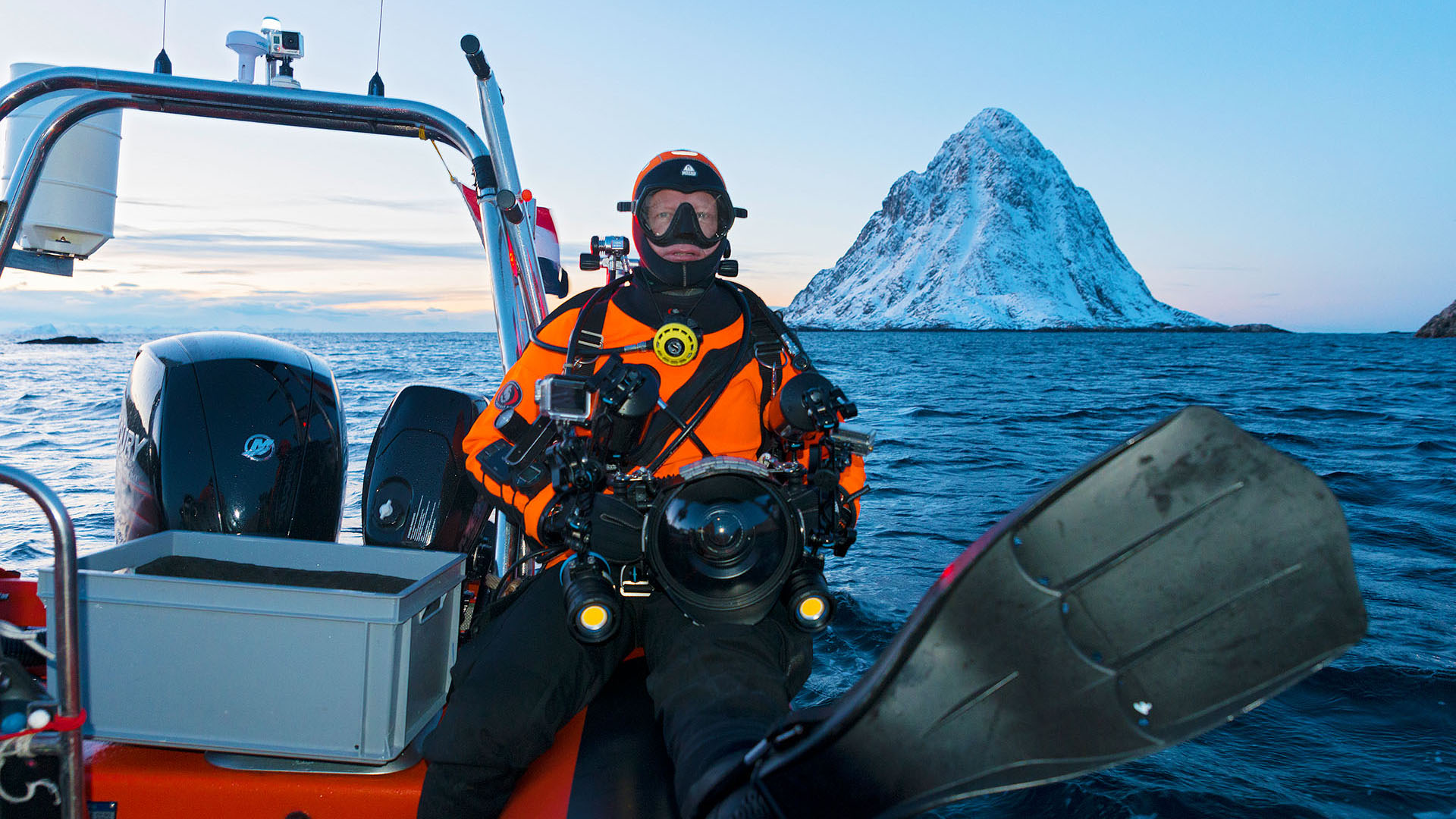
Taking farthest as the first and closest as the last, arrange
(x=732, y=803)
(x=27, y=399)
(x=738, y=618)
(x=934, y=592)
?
(x=27, y=399) < (x=738, y=618) < (x=732, y=803) < (x=934, y=592)

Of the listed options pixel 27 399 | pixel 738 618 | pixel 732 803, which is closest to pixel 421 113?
pixel 738 618

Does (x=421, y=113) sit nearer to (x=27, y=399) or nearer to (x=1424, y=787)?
(x=1424, y=787)

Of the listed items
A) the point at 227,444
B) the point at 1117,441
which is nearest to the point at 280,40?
the point at 227,444

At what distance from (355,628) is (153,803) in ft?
1.77

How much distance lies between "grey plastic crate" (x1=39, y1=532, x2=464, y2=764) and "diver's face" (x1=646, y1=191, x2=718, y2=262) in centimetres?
120

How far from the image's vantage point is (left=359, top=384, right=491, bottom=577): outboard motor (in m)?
2.76

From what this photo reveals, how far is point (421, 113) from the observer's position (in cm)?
282

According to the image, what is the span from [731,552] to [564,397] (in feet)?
1.63

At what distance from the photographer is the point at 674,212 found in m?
2.52

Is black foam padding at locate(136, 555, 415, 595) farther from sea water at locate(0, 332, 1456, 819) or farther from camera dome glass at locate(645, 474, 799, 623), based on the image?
camera dome glass at locate(645, 474, 799, 623)

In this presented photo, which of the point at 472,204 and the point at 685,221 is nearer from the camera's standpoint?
the point at 685,221

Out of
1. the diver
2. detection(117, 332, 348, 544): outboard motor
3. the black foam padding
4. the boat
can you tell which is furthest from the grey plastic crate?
detection(117, 332, 348, 544): outboard motor

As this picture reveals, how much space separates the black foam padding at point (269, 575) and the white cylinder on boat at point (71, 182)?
120 centimetres

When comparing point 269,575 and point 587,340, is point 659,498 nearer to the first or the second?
point 587,340
